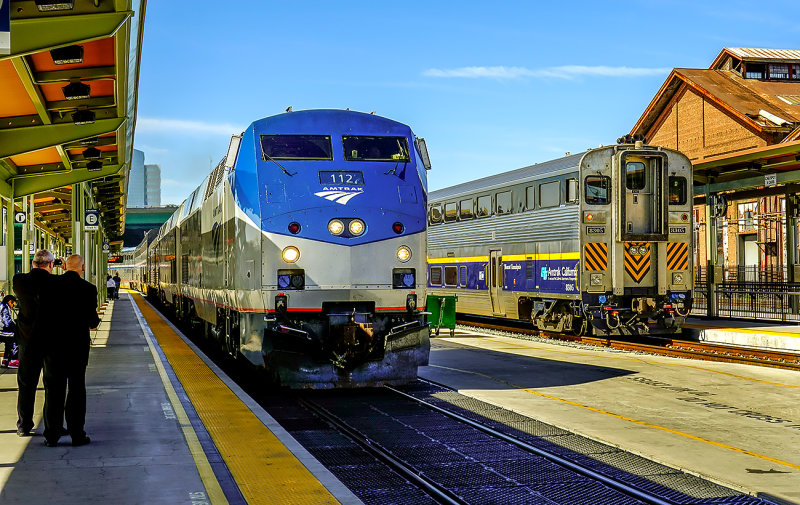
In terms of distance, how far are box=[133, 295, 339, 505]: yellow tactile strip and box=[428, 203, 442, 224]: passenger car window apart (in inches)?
618

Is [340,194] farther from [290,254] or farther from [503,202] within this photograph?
[503,202]

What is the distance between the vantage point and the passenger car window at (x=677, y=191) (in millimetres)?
19406

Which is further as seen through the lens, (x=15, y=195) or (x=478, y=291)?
(x=478, y=291)

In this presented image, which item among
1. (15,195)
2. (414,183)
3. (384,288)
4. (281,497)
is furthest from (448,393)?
(15,195)

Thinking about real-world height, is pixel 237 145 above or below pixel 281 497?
above

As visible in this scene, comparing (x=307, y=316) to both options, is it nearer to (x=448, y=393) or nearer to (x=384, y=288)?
(x=384, y=288)

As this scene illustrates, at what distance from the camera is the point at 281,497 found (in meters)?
6.44

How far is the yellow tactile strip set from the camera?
6.52 m

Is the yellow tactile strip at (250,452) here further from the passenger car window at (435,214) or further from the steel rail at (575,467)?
the passenger car window at (435,214)

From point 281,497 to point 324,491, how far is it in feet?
1.08

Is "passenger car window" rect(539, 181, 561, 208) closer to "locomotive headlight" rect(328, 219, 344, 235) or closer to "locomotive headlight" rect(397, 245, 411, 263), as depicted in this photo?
"locomotive headlight" rect(397, 245, 411, 263)

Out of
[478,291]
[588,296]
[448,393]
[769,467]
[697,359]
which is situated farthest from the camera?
[478,291]

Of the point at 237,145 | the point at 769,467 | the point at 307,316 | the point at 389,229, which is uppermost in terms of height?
the point at 237,145

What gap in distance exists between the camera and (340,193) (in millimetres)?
11820
